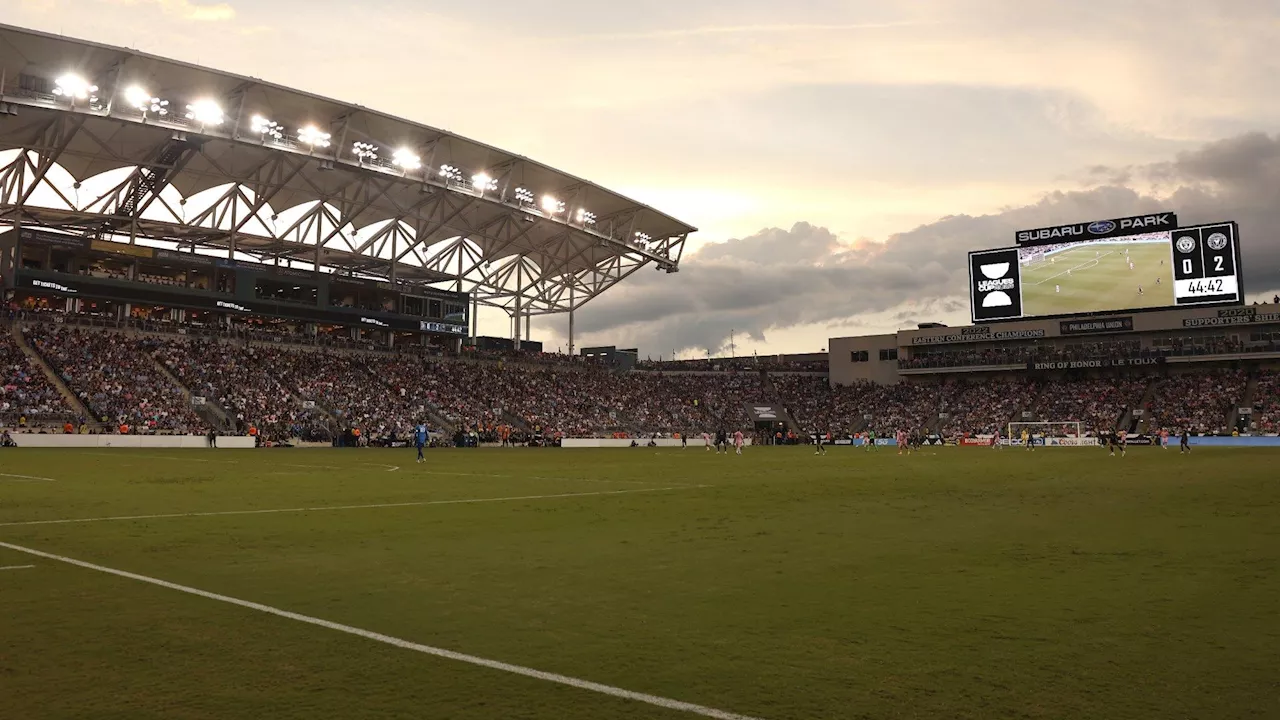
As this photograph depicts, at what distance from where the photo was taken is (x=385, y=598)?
8.02m

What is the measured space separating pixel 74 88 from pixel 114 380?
55.3ft

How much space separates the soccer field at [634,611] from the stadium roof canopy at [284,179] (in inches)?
1463

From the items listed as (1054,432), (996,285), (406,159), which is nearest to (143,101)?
(406,159)

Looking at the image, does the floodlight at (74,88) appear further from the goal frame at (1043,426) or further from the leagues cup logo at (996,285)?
the goal frame at (1043,426)

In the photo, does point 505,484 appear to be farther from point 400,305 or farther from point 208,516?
point 400,305

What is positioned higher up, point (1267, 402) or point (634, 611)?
point (1267, 402)

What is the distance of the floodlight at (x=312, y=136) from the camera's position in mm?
52916

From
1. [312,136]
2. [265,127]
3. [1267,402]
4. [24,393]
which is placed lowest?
[1267,402]

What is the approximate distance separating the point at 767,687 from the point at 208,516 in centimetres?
1256

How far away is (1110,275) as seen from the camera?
2761 inches

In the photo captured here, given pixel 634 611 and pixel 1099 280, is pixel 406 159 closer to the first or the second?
pixel 634 611

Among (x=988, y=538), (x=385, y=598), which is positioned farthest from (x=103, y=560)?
(x=988, y=538)

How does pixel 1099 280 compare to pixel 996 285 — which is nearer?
pixel 1099 280

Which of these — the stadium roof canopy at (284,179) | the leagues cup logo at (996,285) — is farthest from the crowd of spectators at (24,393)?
the leagues cup logo at (996,285)
